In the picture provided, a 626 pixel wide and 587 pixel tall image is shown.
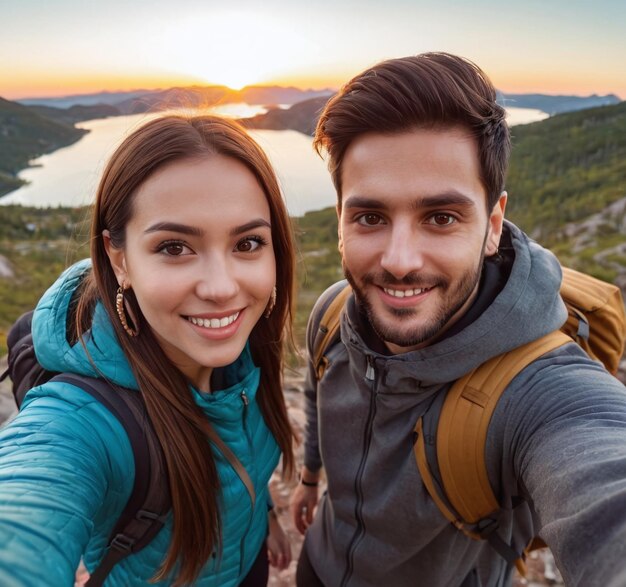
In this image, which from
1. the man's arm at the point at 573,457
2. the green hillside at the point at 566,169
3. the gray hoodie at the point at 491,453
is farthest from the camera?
the green hillside at the point at 566,169

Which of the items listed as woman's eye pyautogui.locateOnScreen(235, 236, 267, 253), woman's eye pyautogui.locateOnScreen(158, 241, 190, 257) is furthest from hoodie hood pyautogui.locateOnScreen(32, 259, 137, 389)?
woman's eye pyautogui.locateOnScreen(235, 236, 267, 253)

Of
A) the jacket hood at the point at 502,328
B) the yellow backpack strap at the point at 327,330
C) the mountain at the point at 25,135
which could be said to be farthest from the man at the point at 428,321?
the mountain at the point at 25,135

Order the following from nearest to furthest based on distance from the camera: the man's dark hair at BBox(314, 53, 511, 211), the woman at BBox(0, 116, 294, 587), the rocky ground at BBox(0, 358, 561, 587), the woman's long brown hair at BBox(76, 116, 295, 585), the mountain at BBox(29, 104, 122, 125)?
the woman at BBox(0, 116, 294, 587) → the woman's long brown hair at BBox(76, 116, 295, 585) → the man's dark hair at BBox(314, 53, 511, 211) → the rocky ground at BBox(0, 358, 561, 587) → the mountain at BBox(29, 104, 122, 125)

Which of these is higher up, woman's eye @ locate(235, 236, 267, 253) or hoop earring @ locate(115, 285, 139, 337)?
woman's eye @ locate(235, 236, 267, 253)

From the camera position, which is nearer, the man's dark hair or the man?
the man

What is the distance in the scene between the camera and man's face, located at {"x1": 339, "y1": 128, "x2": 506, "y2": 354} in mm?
1777

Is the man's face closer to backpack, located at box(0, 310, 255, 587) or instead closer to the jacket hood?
the jacket hood

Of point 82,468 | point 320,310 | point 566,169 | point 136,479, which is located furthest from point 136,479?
point 566,169

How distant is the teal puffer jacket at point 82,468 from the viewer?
3.93 feet

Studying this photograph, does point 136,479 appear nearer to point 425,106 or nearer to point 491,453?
point 491,453

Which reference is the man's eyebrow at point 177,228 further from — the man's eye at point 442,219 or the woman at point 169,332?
the man's eye at point 442,219

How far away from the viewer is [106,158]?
1932 millimetres

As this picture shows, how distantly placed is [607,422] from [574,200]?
22020 mm

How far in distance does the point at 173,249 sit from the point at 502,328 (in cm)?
130
